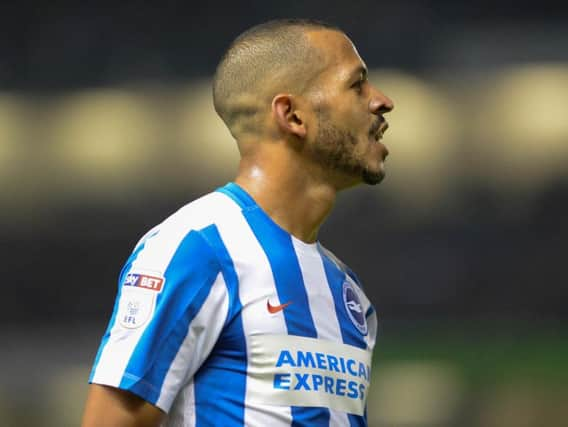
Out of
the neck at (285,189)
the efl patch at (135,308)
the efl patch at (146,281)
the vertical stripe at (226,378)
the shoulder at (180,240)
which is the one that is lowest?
the vertical stripe at (226,378)

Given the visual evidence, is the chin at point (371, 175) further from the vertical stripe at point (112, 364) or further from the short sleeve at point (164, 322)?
the vertical stripe at point (112, 364)

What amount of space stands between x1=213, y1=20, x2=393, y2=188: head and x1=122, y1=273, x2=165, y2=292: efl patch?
13.1 inches

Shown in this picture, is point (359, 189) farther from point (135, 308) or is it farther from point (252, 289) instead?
point (135, 308)

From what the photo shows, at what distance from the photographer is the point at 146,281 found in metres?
1.38

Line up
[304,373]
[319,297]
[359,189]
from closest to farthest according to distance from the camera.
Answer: [304,373] < [319,297] < [359,189]

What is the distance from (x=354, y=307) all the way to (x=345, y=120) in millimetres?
311

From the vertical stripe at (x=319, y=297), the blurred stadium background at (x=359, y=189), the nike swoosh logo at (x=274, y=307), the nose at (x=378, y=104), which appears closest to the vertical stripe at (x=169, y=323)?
the nike swoosh logo at (x=274, y=307)

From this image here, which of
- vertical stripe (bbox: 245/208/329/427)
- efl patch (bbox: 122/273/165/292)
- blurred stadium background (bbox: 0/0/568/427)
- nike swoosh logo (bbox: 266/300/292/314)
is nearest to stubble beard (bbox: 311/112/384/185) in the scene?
vertical stripe (bbox: 245/208/329/427)

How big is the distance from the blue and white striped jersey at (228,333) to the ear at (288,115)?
0.15m

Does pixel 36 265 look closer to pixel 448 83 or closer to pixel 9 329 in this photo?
pixel 9 329

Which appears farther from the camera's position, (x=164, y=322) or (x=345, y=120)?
(x=345, y=120)

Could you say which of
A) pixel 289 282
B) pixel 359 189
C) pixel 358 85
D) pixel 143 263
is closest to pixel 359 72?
pixel 358 85

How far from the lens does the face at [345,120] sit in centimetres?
160

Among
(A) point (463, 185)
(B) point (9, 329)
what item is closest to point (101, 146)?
(B) point (9, 329)
